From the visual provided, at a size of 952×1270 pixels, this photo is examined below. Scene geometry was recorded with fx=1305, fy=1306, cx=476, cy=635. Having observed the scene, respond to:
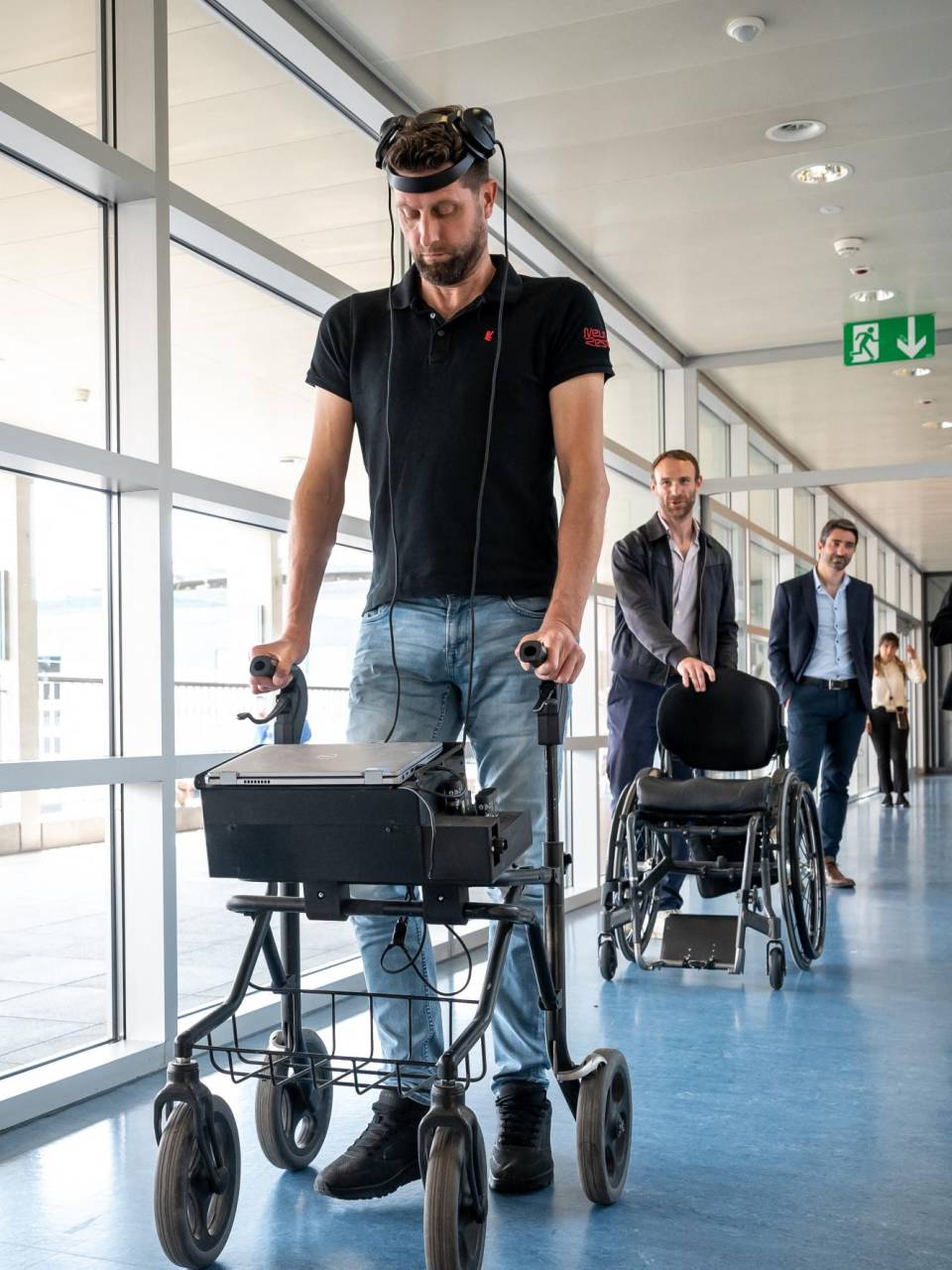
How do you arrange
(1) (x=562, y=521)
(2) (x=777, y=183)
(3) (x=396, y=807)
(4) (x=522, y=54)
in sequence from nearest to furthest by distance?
(3) (x=396, y=807)
(1) (x=562, y=521)
(4) (x=522, y=54)
(2) (x=777, y=183)

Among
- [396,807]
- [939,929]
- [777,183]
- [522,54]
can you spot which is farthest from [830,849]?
[396,807]

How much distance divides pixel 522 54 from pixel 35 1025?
2.85 m

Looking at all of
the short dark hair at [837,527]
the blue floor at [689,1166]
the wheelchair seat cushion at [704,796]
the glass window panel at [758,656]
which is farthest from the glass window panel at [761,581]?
the blue floor at [689,1166]

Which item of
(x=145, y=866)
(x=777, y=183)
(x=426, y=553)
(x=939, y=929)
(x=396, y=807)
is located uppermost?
(x=777, y=183)

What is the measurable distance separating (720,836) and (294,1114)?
1737mm

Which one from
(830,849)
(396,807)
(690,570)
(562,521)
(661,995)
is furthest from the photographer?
(830,849)

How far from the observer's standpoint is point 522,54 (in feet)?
12.1

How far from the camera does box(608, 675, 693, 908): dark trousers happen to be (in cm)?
404

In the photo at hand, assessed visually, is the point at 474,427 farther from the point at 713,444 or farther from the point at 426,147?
the point at 713,444

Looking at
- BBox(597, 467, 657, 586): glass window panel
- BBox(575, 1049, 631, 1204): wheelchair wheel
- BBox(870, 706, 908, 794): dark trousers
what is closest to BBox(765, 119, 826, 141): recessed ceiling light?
BBox(597, 467, 657, 586): glass window panel

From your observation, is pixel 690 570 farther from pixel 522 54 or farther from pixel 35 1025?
pixel 35 1025

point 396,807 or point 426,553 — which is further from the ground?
point 426,553

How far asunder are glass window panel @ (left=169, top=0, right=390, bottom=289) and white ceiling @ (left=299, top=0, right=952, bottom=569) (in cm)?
23

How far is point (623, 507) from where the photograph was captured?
6.39 meters
